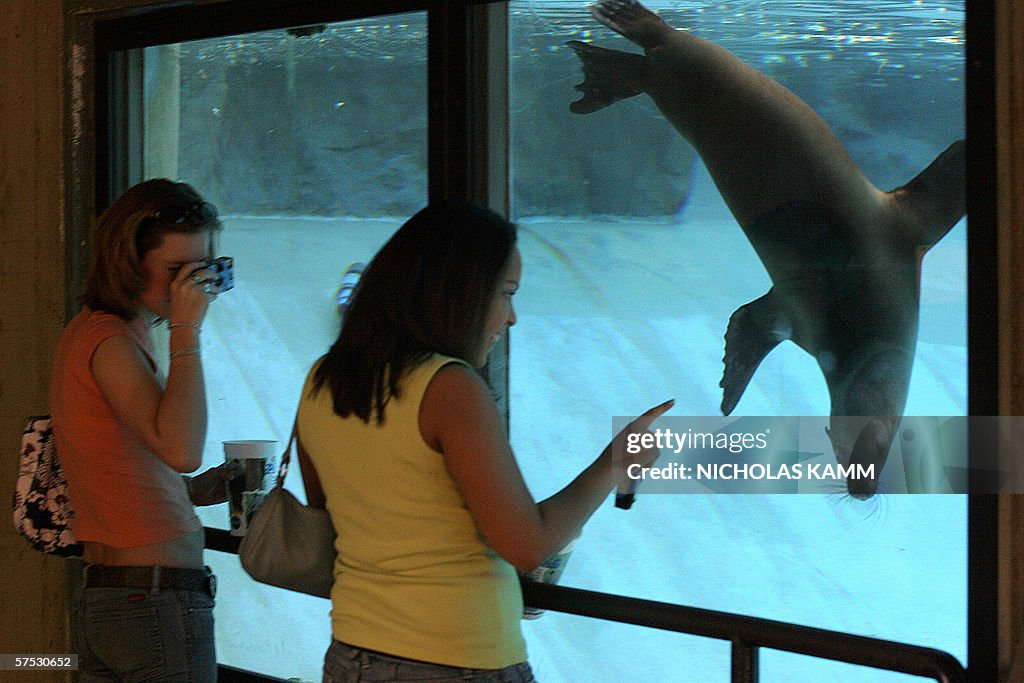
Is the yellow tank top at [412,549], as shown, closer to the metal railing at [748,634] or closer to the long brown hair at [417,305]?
the long brown hair at [417,305]

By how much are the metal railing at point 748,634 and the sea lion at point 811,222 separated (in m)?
0.26

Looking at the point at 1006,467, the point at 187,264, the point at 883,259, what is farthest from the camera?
the point at 187,264

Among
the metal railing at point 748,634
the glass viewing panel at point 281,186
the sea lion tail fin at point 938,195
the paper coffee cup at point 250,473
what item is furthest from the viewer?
the paper coffee cup at point 250,473

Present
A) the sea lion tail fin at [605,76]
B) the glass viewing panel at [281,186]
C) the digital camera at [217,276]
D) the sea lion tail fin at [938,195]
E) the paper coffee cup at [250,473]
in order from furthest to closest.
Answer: the paper coffee cup at [250,473], the glass viewing panel at [281,186], the sea lion tail fin at [605,76], the digital camera at [217,276], the sea lion tail fin at [938,195]

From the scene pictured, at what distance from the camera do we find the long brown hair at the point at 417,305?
1.46 metres

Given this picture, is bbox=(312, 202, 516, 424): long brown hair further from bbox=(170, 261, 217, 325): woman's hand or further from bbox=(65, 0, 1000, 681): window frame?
bbox=(65, 0, 1000, 681): window frame

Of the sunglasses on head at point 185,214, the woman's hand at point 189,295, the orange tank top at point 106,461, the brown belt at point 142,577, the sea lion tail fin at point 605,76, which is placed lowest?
the brown belt at point 142,577

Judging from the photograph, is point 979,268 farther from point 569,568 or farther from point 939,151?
point 569,568

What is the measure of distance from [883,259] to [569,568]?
817 mm

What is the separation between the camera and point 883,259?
5.58 feet

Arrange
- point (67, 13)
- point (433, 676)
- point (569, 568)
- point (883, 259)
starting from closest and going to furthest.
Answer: point (433, 676), point (883, 259), point (569, 568), point (67, 13)

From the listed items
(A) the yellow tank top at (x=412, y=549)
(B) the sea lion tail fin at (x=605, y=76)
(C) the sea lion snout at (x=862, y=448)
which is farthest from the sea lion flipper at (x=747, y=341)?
(A) the yellow tank top at (x=412, y=549)

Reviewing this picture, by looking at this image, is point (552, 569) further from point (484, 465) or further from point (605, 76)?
point (605, 76)

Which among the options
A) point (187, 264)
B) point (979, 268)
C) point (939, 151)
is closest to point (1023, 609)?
point (979, 268)
